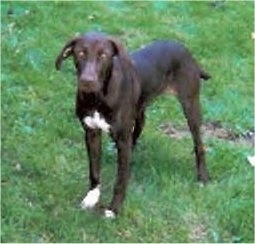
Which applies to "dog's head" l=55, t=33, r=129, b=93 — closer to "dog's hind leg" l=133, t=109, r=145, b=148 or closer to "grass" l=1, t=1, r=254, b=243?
"grass" l=1, t=1, r=254, b=243

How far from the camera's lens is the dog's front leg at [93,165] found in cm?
591

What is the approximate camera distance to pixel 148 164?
259 inches

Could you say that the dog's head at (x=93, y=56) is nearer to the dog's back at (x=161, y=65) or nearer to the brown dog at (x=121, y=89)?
the brown dog at (x=121, y=89)

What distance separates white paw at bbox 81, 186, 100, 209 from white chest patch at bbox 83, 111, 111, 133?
0.49m

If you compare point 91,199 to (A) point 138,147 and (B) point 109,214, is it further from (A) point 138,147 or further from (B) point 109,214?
(A) point 138,147

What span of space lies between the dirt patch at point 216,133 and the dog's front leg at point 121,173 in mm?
1453

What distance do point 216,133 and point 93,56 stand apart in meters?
2.41

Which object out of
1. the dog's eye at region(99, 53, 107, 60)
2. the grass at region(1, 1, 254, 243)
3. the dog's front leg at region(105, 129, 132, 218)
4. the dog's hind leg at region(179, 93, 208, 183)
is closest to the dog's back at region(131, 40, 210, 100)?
the dog's hind leg at region(179, 93, 208, 183)

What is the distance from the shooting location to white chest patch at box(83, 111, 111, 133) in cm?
568

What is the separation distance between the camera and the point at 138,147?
269 inches

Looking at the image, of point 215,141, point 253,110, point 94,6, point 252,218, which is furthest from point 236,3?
point 252,218

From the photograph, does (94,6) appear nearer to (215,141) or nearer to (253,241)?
(215,141)

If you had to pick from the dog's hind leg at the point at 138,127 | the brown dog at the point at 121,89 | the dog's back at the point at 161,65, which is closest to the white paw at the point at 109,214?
the brown dog at the point at 121,89

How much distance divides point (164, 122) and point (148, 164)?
943mm
